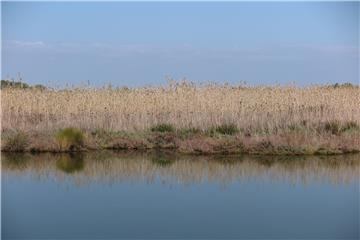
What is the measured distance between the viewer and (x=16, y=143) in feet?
47.5

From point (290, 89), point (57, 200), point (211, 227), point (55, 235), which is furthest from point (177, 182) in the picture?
point (290, 89)

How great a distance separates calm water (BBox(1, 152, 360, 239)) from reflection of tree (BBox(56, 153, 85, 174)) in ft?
0.08

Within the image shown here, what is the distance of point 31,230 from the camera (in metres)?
7.93

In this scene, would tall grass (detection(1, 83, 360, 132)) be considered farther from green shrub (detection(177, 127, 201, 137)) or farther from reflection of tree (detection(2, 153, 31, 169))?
reflection of tree (detection(2, 153, 31, 169))

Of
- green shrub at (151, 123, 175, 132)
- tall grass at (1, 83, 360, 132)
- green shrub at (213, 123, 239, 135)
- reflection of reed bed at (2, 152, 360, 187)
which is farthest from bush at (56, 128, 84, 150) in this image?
green shrub at (213, 123, 239, 135)

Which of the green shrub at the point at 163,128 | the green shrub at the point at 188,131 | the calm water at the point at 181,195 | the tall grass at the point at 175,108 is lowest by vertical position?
the calm water at the point at 181,195

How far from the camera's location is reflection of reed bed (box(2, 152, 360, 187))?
11.6 meters

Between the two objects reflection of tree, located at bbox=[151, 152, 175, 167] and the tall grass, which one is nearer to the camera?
reflection of tree, located at bbox=[151, 152, 175, 167]

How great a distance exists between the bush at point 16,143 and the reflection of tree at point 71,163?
1.15 m

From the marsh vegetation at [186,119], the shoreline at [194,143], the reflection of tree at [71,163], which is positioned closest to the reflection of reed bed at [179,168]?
the reflection of tree at [71,163]

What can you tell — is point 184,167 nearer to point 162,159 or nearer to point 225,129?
point 162,159

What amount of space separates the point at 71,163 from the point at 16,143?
212cm

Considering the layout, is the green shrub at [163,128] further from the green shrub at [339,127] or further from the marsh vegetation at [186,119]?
the green shrub at [339,127]

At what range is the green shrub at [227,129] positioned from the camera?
15250mm
